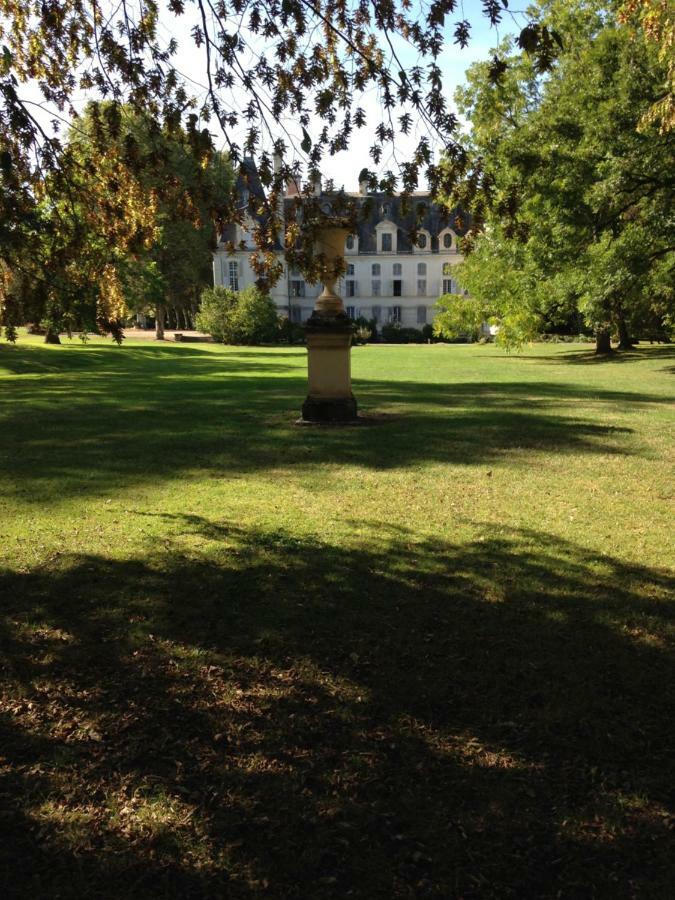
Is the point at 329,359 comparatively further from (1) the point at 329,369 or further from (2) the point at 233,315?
(2) the point at 233,315

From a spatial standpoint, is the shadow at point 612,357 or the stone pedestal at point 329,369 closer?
the stone pedestal at point 329,369

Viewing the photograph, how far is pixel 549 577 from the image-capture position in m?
4.62

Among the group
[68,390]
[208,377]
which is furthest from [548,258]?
[68,390]

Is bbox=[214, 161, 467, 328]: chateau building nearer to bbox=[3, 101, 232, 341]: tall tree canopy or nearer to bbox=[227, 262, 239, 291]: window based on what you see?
bbox=[227, 262, 239, 291]: window

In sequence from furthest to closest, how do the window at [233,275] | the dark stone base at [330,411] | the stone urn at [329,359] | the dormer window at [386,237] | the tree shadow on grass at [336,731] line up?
1. the dormer window at [386,237]
2. the window at [233,275]
3. the dark stone base at [330,411]
4. the stone urn at [329,359]
5. the tree shadow on grass at [336,731]

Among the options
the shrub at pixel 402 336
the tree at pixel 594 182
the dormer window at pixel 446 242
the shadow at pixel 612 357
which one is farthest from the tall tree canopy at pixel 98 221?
the dormer window at pixel 446 242

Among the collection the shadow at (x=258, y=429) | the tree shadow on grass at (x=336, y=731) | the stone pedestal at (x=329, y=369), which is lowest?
the tree shadow on grass at (x=336, y=731)

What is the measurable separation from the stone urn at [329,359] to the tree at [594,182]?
12.0 m

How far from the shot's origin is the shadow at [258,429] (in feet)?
26.8

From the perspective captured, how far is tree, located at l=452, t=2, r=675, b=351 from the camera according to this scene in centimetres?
2239

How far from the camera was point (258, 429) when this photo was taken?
1092cm

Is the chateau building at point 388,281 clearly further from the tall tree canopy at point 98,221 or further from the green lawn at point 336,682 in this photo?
the green lawn at point 336,682

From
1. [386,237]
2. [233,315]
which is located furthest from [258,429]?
[386,237]

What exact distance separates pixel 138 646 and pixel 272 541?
1.86m
